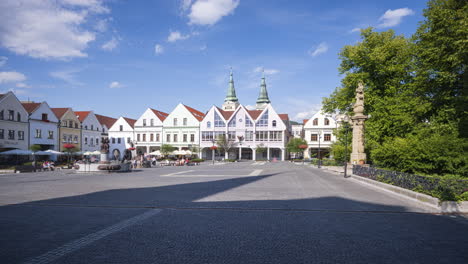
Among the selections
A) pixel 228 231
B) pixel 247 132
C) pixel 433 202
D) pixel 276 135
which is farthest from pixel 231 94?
pixel 228 231

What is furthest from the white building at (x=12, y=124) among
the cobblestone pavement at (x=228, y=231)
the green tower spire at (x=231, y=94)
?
the green tower spire at (x=231, y=94)

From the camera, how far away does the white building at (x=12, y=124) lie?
138 feet

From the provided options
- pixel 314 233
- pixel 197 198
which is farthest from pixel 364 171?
pixel 314 233

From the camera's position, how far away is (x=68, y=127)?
56.1 metres

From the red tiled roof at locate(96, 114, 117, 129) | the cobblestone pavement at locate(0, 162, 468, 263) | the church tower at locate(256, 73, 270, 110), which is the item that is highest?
the church tower at locate(256, 73, 270, 110)

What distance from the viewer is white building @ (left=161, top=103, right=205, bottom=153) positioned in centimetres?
6581

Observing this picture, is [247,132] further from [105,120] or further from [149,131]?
[105,120]

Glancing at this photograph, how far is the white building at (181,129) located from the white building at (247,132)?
189 centimetres

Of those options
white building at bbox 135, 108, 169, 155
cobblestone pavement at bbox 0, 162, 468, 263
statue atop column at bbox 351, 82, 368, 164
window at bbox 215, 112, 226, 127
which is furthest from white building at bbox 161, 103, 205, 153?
cobblestone pavement at bbox 0, 162, 468, 263

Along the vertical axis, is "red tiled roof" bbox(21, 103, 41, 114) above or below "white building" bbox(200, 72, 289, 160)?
above

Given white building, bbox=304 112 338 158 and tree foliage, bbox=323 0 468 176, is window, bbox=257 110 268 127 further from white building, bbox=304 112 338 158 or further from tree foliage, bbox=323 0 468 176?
tree foliage, bbox=323 0 468 176

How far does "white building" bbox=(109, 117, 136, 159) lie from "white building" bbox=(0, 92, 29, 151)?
22.5 m

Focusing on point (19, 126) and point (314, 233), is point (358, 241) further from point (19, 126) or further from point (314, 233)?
point (19, 126)

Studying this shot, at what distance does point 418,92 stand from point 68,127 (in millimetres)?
56661
